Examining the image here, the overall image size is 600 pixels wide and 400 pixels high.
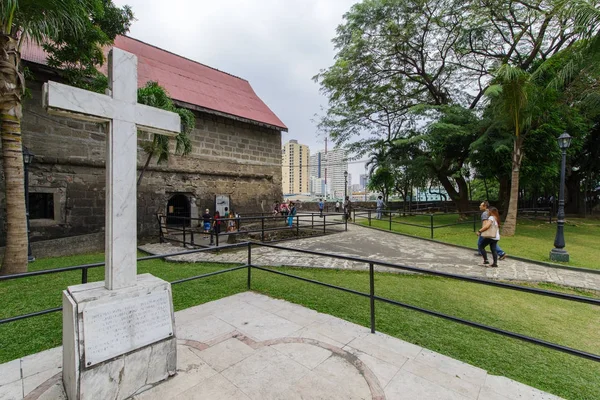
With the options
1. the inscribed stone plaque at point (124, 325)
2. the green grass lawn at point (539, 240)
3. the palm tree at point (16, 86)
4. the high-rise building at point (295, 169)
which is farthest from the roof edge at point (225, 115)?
the high-rise building at point (295, 169)

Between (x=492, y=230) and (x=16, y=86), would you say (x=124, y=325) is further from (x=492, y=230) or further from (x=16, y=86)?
(x=492, y=230)

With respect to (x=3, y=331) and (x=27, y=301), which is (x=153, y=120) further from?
(x=27, y=301)

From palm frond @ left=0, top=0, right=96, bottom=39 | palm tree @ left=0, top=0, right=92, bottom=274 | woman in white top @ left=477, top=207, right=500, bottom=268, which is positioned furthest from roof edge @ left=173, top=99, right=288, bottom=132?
woman in white top @ left=477, top=207, right=500, bottom=268

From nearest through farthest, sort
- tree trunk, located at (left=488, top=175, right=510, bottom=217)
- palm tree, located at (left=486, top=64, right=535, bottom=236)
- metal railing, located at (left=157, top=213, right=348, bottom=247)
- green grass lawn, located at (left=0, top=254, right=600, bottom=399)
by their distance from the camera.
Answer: green grass lawn, located at (left=0, top=254, right=600, bottom=399) → metal railing, located at (left=157, top=213, right=348, bottom=247) → palm tree, located at (left=486, top=64, right=535, bottom=236) → tree trunk, located at (left=488, top=175, right=510, bottom=217)

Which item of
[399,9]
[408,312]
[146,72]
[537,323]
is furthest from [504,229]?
[146,72]

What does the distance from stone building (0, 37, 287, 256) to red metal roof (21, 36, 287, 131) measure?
0.20 feet

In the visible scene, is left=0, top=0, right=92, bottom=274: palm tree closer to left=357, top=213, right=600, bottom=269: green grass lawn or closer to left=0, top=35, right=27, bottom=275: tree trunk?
left=0, top=35, right=27, bottom=275: tree trunk

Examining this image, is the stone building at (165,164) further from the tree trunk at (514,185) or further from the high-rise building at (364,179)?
the high-rise building at (364,179)

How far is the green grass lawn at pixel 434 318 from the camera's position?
2434mm

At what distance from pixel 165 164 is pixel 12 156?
5.48 metres

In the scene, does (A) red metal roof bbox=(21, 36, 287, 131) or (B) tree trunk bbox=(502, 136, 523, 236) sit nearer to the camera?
(B) tree trunk bbox=(502, 136, 523, 236)

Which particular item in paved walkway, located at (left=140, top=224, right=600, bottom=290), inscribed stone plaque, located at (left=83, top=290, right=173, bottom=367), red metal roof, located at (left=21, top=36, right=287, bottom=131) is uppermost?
red metal roof, located at (left=21, top=36, right=287, bottom=131)

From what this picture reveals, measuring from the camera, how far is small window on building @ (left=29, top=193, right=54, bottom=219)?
8.13m

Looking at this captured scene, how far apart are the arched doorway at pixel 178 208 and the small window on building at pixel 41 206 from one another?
372cm
